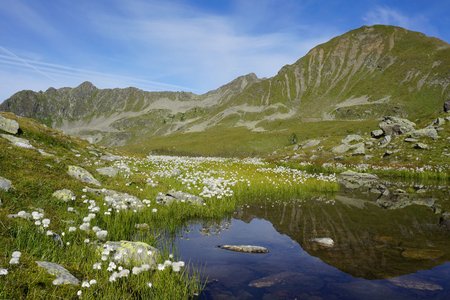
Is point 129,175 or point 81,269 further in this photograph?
point 129,175

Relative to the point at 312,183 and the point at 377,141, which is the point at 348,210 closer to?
the point at 312,183

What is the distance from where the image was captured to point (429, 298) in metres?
9.30

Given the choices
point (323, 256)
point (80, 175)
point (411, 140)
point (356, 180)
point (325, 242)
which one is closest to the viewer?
point (323, 256)

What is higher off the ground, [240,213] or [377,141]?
[377,141]

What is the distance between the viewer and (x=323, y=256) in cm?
1280

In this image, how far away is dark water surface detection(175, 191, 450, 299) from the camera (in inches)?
389

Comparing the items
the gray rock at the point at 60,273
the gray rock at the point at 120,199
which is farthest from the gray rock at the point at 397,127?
the gray rock at the point at 60,273

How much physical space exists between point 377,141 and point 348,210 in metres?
52.5

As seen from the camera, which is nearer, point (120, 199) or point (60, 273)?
point (60, 273)

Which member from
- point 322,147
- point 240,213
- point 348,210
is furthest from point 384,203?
point 322,147

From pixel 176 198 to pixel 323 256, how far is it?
9.32 meters

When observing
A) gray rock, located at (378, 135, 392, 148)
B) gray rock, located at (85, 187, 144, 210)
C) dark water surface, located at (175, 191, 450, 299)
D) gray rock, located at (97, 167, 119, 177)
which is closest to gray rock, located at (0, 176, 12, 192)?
gray rock, located at (85, 187, 144, 210)

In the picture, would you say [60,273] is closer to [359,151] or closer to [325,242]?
[325,242]

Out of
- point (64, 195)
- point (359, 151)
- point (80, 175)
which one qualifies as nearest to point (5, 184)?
point (64, 195)
